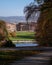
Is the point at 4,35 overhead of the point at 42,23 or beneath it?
beneath

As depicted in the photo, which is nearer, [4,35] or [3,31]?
[3,31]

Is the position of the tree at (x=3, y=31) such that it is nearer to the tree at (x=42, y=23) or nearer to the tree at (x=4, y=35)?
the tree at (x=4, y=35)

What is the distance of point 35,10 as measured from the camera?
24156 mm

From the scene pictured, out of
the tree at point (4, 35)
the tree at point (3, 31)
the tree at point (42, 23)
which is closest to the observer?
the tree at point (42, 23)

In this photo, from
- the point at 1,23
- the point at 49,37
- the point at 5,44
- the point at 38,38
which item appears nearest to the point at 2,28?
the point at 1,23

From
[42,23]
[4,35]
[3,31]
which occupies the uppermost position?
[42,23]

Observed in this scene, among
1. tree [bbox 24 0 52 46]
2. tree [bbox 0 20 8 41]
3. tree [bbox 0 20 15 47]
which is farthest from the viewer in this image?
tree [bbox 0 20 8 41]

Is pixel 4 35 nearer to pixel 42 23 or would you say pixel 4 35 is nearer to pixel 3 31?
pixel 3 31

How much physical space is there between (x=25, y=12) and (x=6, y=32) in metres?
9.32

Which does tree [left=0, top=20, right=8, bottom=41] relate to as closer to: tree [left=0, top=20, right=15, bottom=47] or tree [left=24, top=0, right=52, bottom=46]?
tree [left=0, top=20, right=15, bottom=47]

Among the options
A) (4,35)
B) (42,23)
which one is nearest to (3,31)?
(4,35)

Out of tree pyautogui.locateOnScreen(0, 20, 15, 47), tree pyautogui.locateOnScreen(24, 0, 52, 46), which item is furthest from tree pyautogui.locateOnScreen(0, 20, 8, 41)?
tree pyautogui.locateOnScreen(24, 0, 52, 46)

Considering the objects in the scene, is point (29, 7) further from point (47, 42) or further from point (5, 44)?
point (5, 44)

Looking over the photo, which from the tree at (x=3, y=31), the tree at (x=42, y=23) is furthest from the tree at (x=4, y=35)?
the tree at (x=42, y=23)
